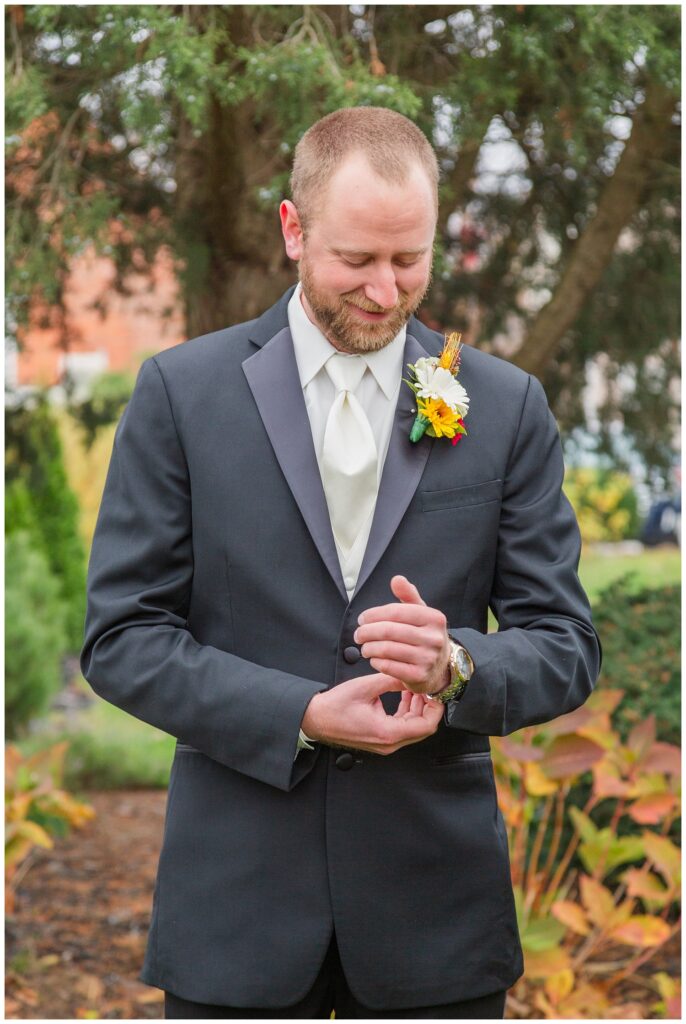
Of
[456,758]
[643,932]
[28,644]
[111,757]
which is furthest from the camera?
[111,757]

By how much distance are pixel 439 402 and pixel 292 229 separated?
15.8 inches

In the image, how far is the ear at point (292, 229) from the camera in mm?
2049

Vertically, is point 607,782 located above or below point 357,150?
below

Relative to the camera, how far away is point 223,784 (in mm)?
2041

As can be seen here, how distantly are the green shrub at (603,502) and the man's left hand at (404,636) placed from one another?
1.77 m

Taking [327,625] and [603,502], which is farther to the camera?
[603,502]

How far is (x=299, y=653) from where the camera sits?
6.59ft

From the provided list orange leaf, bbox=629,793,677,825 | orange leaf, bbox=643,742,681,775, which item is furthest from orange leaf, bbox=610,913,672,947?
orange leaf, bbox=643,742,681,775

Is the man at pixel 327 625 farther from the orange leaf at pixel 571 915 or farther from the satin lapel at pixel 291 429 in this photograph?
the orange leaf at pixel 571 915

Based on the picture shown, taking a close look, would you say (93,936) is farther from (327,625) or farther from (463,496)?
(463,496)

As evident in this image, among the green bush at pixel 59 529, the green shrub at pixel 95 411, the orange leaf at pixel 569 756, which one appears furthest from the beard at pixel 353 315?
the green bush at pixel 59 529

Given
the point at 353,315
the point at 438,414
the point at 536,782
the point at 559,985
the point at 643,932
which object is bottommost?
the point at 559,985

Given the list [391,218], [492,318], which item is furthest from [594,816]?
[391,218]

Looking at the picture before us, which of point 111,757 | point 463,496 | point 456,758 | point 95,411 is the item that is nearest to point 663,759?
point 456,758
